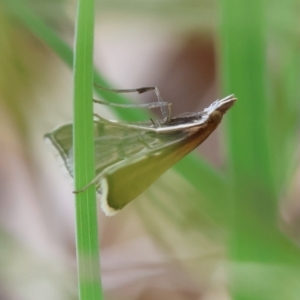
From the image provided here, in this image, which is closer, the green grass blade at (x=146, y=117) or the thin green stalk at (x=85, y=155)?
the thin green stalk at (x=85, y=155)

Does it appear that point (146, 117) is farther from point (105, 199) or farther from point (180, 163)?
point (105, 199)

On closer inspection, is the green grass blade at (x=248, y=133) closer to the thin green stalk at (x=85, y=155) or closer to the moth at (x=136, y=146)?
the moth at (x=136, y=146)

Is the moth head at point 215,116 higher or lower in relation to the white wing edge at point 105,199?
higher

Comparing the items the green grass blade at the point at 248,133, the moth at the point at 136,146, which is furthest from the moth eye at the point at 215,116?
the green grass blade at the point at 248,133

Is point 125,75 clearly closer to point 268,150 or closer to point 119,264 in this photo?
point 119,264

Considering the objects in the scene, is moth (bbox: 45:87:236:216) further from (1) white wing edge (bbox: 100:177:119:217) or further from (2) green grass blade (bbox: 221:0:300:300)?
(2) green grass blade (bbox: 221:0:300:300)

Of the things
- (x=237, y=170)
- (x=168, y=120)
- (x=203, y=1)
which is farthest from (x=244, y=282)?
(x=203, y=1)

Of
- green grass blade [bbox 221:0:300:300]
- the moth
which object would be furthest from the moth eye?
green grass blade [bbox 221:0:300:300]
